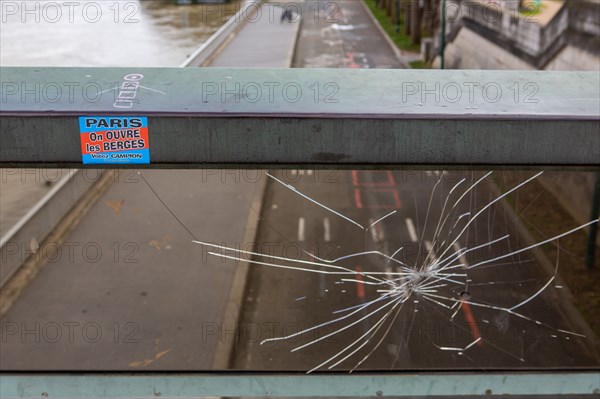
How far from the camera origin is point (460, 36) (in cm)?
2803

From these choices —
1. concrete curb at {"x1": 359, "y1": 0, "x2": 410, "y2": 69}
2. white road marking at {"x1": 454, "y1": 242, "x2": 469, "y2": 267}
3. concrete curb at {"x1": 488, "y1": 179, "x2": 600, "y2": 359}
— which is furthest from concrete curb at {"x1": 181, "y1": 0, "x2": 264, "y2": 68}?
→ concrete curb at {"x1": 488, "y1": 179, "x2": 600, "y2": 359}

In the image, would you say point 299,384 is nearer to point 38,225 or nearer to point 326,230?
point 326,230

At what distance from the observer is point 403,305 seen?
17.0 feet

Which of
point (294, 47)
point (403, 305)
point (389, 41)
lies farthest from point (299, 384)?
point (389, 41)

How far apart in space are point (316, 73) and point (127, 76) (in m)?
1.53

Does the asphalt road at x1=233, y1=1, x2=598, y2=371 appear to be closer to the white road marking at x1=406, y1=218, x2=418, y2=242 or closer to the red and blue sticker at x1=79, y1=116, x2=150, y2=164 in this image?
the white road marking at x1=406, y1=218, x2=418, y2=242

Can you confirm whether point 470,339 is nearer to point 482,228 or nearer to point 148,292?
point 482,228

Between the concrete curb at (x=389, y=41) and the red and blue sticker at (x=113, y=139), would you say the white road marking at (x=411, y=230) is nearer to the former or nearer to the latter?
the red and blue sticker at (x=113, y=139)

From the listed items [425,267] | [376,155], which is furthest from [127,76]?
[425,267]

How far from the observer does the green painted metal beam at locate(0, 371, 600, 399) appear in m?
5.05

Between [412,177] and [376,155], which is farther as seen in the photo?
[412,177]

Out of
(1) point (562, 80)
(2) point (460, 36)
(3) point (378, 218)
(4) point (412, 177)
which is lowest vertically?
(2) point (460, 36)

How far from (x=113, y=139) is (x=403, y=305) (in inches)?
100

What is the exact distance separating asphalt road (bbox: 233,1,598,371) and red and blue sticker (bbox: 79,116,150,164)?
3.73 ft
